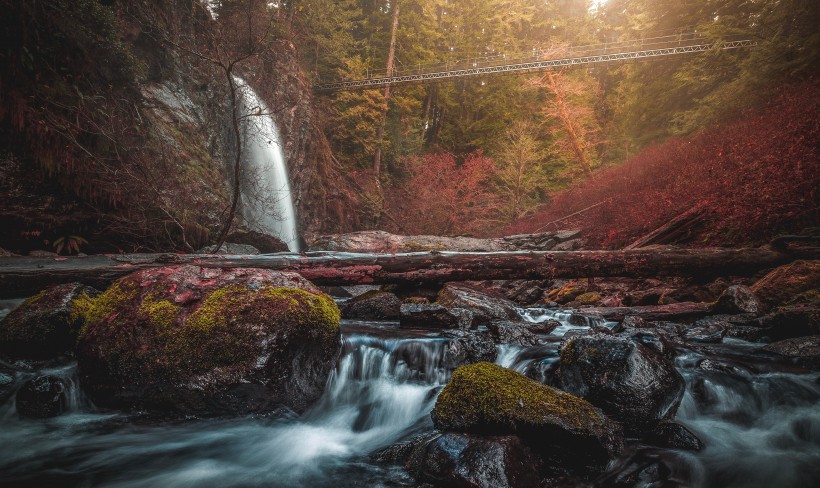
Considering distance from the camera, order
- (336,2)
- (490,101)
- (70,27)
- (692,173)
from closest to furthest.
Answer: (70,27), (692,173), (336,2), (490,101)

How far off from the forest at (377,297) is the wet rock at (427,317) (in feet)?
0.11

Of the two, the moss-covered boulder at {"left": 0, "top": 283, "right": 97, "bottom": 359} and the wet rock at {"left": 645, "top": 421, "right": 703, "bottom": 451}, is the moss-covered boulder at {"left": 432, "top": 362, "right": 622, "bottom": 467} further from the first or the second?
the moss-covered boulder at {"left": 0, "top": 283, "right": 97, "bottom": 359}

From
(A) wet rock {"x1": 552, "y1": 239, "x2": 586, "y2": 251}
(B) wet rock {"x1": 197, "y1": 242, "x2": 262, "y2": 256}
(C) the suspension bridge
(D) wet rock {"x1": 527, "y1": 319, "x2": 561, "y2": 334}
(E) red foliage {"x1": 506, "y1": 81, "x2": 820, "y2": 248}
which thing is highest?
(C) the suspension bridge

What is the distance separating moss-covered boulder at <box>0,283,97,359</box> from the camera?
3.64m

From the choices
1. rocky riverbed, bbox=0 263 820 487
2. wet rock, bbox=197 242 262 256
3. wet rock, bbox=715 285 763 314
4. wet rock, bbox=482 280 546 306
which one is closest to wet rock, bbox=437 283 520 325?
rocky riverbed, bbox=0 263 820 487

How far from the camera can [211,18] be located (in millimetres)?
14070

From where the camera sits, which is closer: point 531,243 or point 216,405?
point 216,405

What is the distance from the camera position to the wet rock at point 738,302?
5293 millimetres

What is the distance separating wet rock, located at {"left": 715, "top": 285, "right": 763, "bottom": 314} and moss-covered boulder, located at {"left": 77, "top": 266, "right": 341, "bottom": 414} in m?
5.98

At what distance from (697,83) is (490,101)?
15.9 meters

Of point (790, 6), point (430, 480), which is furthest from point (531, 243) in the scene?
point (430, 480)

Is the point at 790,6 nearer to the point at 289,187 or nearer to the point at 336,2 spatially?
the point at 289,187

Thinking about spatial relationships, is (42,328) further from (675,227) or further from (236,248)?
(675,227)

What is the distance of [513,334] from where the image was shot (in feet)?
15.4
